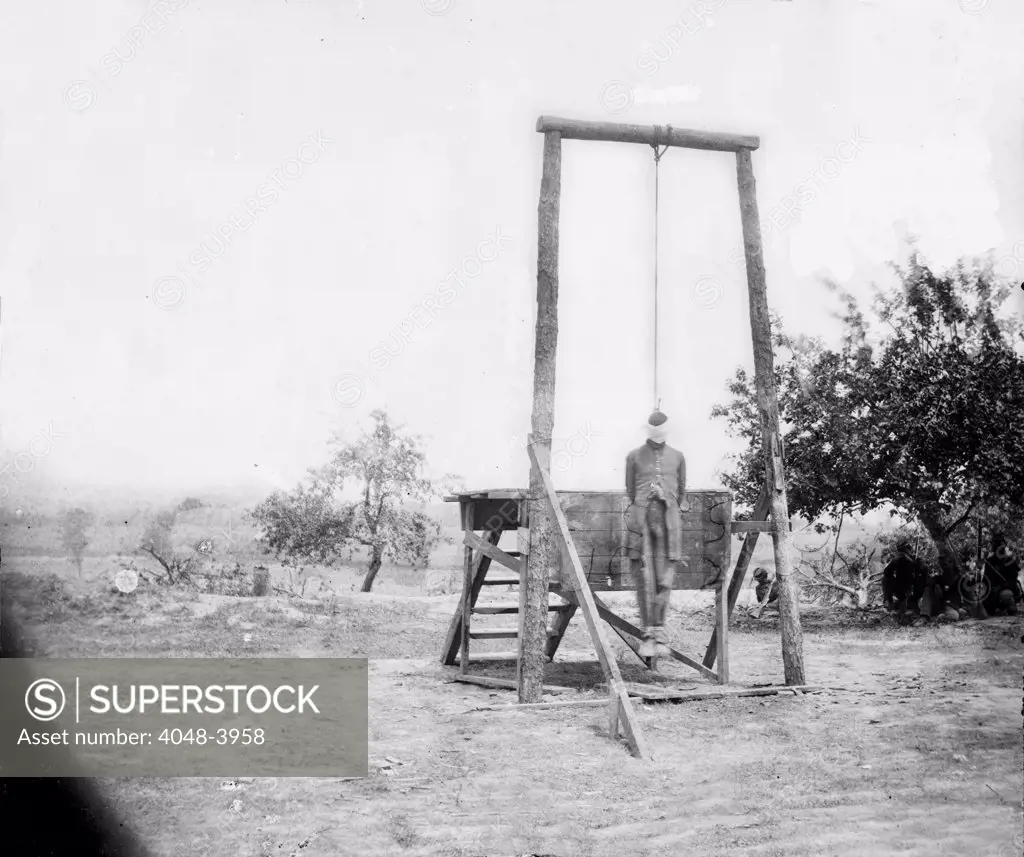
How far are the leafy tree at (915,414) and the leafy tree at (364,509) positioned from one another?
8.39 meters

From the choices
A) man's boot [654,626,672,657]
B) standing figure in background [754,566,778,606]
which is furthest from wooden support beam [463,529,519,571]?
standing figure in background [754,566,778,606]

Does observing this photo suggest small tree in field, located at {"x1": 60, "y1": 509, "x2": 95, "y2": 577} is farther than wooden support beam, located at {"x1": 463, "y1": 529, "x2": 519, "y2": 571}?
Yes

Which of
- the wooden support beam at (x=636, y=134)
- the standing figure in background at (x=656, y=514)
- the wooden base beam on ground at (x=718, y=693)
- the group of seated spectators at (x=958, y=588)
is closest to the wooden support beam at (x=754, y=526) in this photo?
the standing figure in background at (x=656, y=514)

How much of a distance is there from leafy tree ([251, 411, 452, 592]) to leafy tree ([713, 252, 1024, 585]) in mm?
8392

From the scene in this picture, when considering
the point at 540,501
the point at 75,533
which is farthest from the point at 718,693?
the point at 75,533

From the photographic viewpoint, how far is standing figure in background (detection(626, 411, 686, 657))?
24.5 feet

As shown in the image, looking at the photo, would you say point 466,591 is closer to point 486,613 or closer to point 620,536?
point 486,613

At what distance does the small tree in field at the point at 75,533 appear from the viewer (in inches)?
561

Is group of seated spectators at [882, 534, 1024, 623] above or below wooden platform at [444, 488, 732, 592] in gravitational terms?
below

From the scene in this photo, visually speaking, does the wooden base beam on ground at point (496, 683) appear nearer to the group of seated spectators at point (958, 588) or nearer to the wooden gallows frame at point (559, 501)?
the wooden gallows frame at point (559, 501)

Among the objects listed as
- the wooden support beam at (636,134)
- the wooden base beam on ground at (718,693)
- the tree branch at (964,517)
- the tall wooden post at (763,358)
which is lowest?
the wooden base beam on ground at (718,693)

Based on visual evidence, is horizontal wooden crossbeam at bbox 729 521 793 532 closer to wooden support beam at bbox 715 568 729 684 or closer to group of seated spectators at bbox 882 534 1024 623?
wooden support beam at bbox 715 568 729 684

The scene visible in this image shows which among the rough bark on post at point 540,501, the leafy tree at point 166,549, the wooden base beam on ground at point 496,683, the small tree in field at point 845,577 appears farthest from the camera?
the leafy tree at point 166,549

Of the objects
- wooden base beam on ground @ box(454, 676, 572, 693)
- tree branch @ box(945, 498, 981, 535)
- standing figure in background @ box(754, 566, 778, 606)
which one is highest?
tree branch @ box(945, 498, 981, 535)
